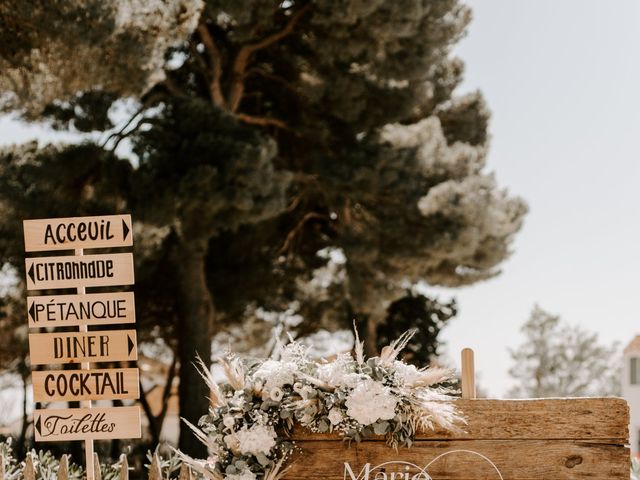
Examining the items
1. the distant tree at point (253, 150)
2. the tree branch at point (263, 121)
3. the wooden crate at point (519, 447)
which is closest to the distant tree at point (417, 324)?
the distant tree at point (253, 150)

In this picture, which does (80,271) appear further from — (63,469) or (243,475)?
(243,475)

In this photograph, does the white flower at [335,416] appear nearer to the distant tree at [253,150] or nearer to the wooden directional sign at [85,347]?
the wooden directional sign at [85,347]

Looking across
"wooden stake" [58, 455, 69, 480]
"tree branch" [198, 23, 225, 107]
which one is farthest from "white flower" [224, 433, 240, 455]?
"tree branch" [198, 23, 225, 107]

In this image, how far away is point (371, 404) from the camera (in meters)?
4.76

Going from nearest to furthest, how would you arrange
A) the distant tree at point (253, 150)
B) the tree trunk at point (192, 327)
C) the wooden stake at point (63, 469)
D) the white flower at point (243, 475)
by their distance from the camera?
the white flower at point (243, 475) → the wooden stake at point (63, 469) → the distant tree at point (253, 150) → the tree trunk at point (192, 327)

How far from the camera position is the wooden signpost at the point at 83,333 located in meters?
5.96

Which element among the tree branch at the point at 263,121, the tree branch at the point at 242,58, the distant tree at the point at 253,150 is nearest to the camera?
the distant tree at the point at 253,150

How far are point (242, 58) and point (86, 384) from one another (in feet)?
42.1

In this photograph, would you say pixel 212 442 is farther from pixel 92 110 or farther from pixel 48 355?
pixel 92 110

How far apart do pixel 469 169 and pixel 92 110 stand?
24.7 feet

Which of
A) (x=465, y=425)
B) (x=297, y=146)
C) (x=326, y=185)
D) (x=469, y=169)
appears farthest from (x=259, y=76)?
(x=465, y=425)

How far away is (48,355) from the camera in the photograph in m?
6.09

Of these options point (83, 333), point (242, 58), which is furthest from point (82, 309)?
point (242, 58)

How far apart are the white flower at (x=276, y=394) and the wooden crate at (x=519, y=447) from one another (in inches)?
21.3
